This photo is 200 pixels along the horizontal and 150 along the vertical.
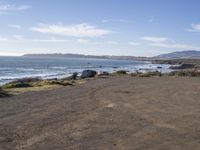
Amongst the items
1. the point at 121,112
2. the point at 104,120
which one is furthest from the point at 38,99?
the point at 104,120

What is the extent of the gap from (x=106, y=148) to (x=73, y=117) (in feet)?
22.7

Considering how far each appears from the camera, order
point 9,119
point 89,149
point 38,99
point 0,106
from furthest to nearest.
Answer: point 38,99, point 0,106, point 9,119, point 89,149

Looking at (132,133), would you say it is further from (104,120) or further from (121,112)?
(121,112)

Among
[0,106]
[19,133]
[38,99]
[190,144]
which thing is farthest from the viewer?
[38,99]

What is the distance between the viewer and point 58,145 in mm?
14820

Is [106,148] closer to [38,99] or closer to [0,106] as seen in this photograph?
[0,106]

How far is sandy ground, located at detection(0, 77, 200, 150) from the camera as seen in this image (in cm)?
1520

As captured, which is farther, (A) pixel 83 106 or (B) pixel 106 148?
(A) pixel 83 106

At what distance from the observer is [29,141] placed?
15406mm

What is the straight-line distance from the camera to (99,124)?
63.1ft

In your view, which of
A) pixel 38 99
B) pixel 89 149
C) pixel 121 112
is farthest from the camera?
pixel 38 99

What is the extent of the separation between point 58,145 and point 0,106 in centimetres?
1153

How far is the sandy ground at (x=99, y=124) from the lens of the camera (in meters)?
15.2

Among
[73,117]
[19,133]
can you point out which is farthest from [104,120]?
[19,133]
